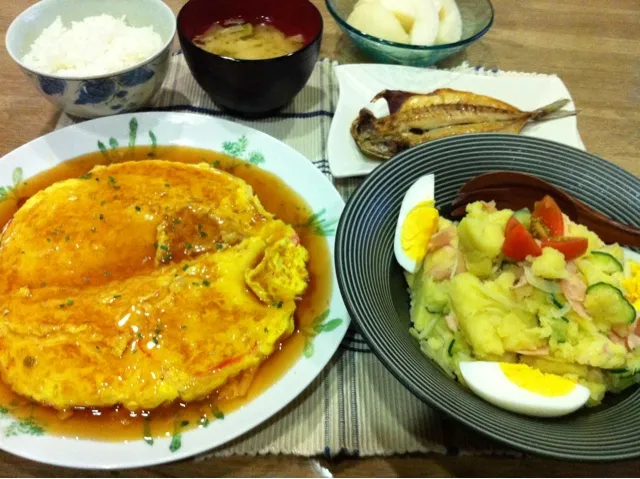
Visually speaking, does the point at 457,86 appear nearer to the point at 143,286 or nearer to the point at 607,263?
the point at 607,263

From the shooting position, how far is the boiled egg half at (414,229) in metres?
1.65

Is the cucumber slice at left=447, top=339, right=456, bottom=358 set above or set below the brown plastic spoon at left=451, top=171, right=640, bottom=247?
below

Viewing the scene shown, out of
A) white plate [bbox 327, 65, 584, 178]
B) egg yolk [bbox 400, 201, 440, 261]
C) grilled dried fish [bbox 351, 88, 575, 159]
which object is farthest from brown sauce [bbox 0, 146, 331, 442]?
white plate [bbox 327, 65, 584, 178]

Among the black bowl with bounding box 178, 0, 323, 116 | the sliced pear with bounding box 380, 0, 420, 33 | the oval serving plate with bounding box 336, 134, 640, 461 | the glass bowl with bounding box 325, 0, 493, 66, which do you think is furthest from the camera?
the sliced pear with bounding box 380, 0, 420, 33

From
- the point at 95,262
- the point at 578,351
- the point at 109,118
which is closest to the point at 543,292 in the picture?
the point at 578,351

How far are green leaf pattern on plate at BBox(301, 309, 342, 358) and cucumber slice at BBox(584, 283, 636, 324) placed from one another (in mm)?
778

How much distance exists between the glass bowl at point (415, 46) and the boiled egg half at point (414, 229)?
1199 mm

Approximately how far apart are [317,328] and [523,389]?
668 millimetres

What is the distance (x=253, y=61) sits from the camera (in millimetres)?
2072

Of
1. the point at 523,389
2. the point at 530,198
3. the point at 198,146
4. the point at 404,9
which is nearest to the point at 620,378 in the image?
the point at 523,389

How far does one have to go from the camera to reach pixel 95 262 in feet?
5.89

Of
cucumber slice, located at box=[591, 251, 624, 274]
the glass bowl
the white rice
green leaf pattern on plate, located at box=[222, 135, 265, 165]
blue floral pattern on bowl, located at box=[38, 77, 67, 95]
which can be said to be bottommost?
green leaf pattern on plate, located at box=[222, 135, 265, 165]

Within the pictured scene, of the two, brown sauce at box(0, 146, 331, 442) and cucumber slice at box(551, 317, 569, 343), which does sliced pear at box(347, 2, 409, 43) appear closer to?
brown sauce at box(0, 146, 331, 442)

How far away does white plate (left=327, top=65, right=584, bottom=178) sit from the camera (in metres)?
2.37
